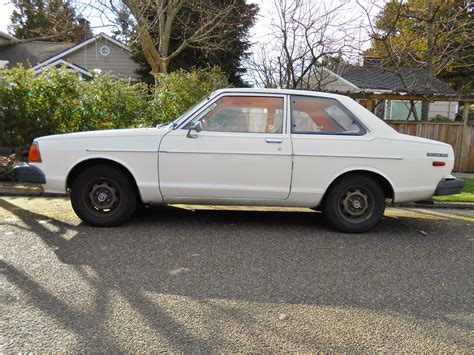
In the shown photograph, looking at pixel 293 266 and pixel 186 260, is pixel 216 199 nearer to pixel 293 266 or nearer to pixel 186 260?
pixel 186 260

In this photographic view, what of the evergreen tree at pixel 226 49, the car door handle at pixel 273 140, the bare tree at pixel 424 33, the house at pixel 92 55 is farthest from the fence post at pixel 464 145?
the house at pixel 92 55

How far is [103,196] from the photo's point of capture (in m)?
4.82

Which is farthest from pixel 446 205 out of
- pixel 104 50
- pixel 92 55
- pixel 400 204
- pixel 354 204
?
pixel 92 55

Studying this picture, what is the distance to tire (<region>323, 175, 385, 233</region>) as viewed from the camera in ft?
16.0

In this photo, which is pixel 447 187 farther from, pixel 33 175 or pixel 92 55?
pixel 92 55

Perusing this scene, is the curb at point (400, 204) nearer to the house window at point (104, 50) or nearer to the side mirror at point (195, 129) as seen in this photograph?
the side mirror at point (195, 129)

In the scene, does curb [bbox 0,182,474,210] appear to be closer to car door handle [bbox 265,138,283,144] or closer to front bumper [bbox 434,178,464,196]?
front bumper [bbox 434,178,464,196]

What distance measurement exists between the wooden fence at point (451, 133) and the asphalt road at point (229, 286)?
5255mm

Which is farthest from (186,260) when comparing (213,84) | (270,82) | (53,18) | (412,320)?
(270,82)

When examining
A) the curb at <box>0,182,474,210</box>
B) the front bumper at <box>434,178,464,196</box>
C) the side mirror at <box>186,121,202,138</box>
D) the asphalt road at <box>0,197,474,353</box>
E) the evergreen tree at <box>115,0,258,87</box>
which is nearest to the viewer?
the asphalt road at <box>0,197,474,353</box>

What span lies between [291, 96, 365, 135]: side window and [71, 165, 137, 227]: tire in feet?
7.47

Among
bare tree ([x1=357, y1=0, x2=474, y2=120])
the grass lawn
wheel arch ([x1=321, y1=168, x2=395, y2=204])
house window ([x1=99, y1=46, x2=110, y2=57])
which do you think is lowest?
the grass lawn

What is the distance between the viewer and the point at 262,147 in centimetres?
473

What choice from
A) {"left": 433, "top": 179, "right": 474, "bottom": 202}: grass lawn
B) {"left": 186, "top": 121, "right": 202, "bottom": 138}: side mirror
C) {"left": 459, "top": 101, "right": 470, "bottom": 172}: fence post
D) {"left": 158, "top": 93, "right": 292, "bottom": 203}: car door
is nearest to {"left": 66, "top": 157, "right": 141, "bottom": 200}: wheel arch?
{"left": 158, "top": 93, "right": 292, "bottom": 203}: car door
